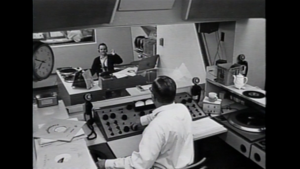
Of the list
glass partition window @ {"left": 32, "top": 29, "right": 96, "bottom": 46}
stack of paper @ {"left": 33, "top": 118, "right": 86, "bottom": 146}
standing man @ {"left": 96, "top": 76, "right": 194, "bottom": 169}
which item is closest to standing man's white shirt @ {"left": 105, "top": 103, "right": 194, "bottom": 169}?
standing man @ {"left": 96, "top": 76, "right": 194, "bottom": 169}

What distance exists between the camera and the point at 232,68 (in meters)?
1.79

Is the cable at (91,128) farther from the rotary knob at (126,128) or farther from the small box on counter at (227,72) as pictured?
the small box on counter at (227,72)

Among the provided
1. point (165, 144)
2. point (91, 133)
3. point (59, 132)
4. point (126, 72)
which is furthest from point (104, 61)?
point (165, 144)

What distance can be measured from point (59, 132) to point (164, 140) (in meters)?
0.57

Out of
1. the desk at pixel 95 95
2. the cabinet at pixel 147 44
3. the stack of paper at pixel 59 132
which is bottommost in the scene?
the stack of paper at pixel 59 132

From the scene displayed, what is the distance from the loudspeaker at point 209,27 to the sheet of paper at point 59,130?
1.12 m

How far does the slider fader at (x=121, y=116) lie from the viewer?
5.05 feet

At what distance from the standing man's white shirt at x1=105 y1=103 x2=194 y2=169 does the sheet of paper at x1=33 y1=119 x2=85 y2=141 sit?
27cm

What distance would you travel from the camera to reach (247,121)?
1.64 meters

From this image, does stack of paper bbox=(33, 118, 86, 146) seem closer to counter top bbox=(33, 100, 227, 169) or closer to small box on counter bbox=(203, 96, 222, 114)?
counter top bbox=(33, 100, 227, 169)

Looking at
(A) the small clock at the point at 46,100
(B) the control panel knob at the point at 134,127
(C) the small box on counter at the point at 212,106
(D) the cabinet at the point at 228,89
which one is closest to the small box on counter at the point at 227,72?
(D) the cabinet at the point at 228,89

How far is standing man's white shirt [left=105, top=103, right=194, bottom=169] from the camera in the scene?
119cm
